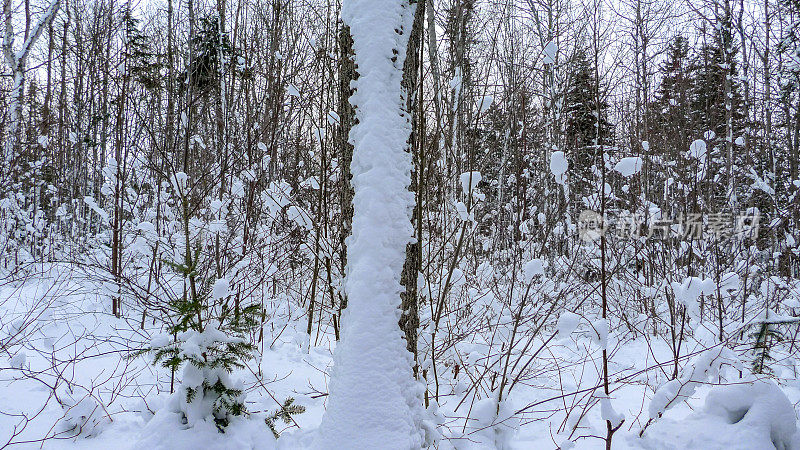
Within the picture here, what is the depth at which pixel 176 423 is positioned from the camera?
6.32 feet

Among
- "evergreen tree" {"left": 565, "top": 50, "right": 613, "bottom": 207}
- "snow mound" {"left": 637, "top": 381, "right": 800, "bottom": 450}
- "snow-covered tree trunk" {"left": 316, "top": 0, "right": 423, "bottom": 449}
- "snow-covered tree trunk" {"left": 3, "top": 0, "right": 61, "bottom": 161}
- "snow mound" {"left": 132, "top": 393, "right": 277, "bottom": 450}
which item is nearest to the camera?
"snow-covered tree trunk" {"left": 316, "top": 0, "right": 423, "bottom": 449}

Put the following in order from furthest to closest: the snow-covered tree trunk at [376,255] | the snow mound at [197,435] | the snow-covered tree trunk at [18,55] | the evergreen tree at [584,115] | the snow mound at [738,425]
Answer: the snow-covered tree trunk at [18,55], the evergreen tree at [584,115], the snow mound at [738,425], the snow mound at [197,435], the snow-covered tree trunk at [376,255]

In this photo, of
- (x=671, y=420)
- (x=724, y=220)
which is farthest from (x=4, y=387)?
(x=724, y=220)

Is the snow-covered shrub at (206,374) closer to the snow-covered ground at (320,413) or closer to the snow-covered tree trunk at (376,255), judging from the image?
the snow-covered ground at (320,413)

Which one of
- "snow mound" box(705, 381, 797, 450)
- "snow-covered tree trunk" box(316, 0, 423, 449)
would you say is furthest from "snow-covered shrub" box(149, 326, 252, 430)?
"snow mound" box(705, 381, 797, 450)

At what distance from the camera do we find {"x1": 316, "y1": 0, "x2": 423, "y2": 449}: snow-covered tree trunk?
1705 millimetres

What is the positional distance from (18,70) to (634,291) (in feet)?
33.6

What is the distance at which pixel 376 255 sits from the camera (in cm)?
178

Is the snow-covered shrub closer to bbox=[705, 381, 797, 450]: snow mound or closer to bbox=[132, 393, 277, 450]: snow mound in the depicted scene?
bbox=[132, 393, 277, 450]: snow mound

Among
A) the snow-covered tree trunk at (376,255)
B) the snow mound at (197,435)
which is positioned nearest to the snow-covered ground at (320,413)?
the snow mound at (197,435)

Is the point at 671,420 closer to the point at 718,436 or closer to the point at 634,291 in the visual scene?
the point at 718,436

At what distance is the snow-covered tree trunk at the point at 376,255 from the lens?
1.71 metres

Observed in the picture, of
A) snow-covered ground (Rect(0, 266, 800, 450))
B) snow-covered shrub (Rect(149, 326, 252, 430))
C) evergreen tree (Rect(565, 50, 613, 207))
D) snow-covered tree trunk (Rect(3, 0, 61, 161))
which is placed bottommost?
snow-covered ground (Rect(0, 266, 800, 450))

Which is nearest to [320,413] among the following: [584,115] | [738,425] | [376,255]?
[376,255]
